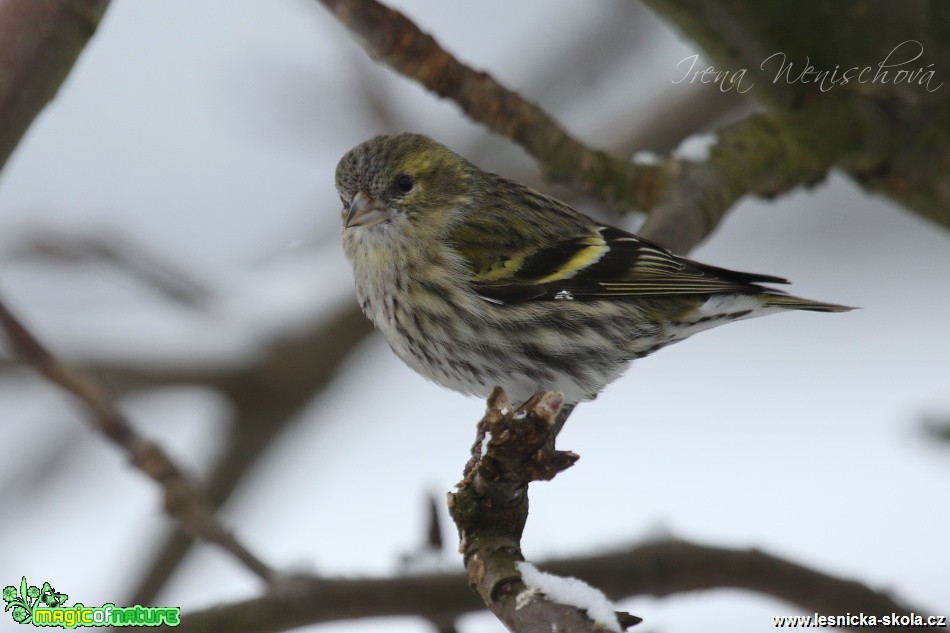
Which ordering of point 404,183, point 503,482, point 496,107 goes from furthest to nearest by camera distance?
point 404,183 < point 496,107 < point 503,482

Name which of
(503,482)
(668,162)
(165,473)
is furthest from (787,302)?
(165,473)

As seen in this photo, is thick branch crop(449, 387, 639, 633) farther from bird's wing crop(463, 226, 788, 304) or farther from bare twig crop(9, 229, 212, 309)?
bare twig crop(9, 229, 212, 309)

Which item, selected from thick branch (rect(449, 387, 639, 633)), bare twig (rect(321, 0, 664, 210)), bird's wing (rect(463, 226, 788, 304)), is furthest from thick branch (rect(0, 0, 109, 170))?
bird's wing (rect(463, 226, 788, 304))

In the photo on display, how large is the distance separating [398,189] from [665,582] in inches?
59.9

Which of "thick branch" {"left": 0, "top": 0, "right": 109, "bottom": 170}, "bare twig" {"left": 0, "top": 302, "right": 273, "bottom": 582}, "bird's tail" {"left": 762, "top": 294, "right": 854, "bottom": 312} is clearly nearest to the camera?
"thick branch" {"left": 0, "top": 0, "right": 109, "bottom": 170}

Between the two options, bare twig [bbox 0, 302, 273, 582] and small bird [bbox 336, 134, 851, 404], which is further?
small bird [bbox 336, 134, 851, 404]

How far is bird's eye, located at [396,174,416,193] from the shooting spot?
3432 millimetres

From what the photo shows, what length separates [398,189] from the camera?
343 cm

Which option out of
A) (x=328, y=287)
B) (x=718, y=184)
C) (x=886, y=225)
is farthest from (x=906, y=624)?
(x=886, y=225)

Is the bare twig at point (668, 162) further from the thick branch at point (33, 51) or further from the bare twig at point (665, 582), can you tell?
the bare twig at point (665, 582)

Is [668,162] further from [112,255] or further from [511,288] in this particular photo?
[112,255]

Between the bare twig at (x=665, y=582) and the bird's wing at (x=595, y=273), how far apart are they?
836mm

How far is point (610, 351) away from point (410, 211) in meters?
0.81

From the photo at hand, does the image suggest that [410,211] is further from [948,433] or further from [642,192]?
[948,433]
